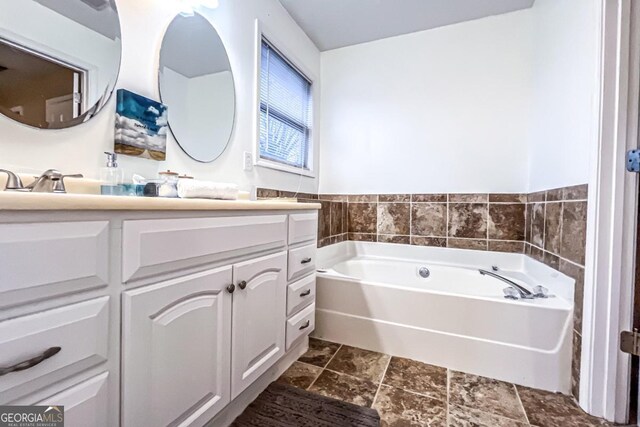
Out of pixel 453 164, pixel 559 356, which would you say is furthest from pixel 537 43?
pixel 559 356

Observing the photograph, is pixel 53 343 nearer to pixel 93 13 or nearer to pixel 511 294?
pixel 93 13

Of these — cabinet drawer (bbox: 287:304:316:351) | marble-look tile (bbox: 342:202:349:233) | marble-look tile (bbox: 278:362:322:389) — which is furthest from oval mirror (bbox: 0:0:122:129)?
marble-look tile (bbox: 342:202:349:233)

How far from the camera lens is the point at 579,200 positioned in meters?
1.40

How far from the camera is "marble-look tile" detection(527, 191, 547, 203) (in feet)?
6.07

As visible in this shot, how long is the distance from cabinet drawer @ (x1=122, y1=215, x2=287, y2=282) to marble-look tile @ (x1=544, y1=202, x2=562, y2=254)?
1630mm

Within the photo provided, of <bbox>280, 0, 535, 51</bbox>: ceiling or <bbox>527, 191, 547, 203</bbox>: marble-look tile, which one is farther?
<bbox>280, 0, 535, 51</bbox>: ceiling

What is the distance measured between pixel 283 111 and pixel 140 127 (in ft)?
4.17

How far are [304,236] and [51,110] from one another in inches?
43.6

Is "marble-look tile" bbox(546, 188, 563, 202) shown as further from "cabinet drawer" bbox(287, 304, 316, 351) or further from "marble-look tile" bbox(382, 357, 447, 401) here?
"cabinet drawer" bbox(287, 304, 316, 351)

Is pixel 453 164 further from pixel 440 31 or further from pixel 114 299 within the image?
pixel 114 299

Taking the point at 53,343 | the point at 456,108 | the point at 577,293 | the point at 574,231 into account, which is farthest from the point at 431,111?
the point at 53,343

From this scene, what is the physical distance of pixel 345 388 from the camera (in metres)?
1.42

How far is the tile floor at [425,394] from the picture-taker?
1.23 meters

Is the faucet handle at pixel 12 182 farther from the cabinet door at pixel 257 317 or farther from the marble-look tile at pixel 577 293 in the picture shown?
the marble-look tile at pixel 577 293
